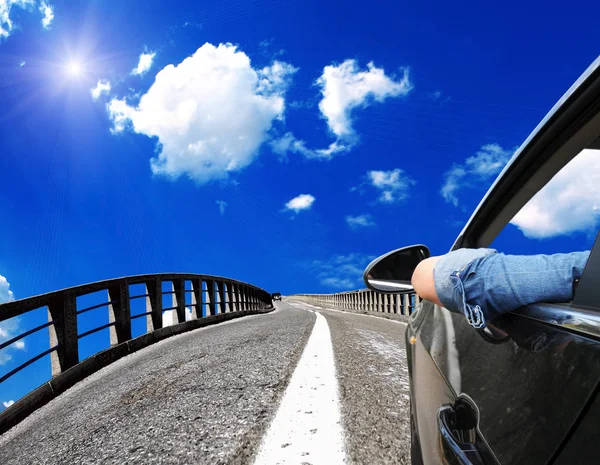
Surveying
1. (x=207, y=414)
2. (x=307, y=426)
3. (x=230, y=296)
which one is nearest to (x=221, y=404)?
(x=207, y=414)

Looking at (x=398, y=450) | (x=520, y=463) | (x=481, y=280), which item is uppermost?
(x=481, y=280)

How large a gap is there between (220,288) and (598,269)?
14206mm

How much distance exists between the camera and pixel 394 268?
179 centimetres

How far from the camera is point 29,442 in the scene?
2.79 m

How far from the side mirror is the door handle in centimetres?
72

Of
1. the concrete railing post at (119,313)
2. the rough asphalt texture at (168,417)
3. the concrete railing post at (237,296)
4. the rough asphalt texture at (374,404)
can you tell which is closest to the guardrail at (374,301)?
the rough asphalt texture at (374,404)

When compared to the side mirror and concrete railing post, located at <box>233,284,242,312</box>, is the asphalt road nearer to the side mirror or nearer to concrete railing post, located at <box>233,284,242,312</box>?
the side mirror

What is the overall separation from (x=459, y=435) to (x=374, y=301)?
61.5 ft

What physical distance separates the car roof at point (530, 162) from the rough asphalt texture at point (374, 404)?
3.31 feet

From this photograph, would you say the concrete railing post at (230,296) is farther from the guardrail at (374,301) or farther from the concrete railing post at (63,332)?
the concrete railing post at (63,332)

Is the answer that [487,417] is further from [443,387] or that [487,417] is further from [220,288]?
[220,288]

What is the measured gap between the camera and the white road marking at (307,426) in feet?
5.67

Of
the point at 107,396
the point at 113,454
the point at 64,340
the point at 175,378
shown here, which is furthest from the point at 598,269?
the point at 64,340

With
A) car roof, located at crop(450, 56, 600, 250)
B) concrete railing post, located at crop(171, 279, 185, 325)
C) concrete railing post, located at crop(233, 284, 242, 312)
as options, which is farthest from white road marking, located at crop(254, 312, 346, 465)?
concrete railing post, located at crop(233, 284, 242, 312)
